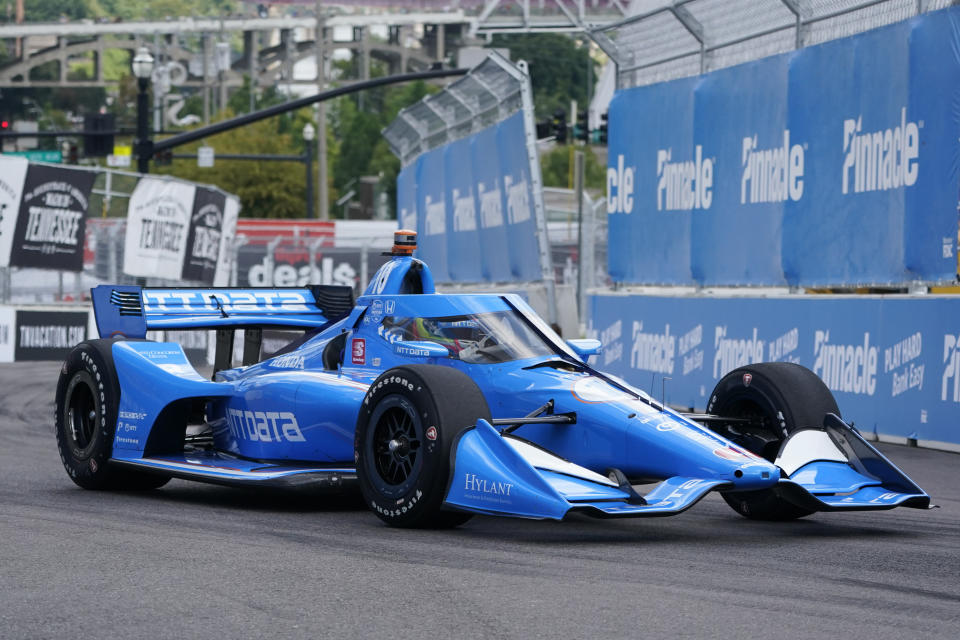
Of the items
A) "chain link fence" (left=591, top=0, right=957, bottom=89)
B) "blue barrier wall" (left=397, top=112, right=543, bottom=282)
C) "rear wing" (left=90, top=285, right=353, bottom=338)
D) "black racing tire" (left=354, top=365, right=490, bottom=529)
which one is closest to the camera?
"black racing tire" (left=354, top=365, right=490, bottom=529)

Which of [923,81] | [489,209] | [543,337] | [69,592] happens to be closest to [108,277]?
[489,209]

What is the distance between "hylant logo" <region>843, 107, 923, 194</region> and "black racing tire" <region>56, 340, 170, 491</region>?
6491mm

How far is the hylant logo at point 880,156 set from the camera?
12867 millimetres

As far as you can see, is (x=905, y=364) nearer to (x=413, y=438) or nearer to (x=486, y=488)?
(x=413, y=438)

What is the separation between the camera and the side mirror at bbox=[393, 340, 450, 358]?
8.56 metres

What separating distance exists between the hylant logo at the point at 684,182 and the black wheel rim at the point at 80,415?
8.03 metres

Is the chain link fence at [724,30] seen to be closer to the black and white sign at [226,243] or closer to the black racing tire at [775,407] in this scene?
the black racing tire at [775,407]

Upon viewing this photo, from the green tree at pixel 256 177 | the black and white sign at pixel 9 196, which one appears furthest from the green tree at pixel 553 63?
the black and white sign at pixel 9 196

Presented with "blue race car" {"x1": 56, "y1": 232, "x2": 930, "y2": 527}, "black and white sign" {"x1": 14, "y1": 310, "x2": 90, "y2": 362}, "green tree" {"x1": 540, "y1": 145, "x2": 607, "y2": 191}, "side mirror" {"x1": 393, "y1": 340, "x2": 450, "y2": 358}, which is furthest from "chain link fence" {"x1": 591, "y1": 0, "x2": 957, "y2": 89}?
"green tree" {"x1": 540, "y1": 145, "x2": 607, "y2": 191}

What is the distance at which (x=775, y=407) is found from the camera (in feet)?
27.5

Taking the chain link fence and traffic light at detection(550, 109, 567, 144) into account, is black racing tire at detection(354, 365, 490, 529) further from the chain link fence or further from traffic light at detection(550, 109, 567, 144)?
traffic light at detection(550, 109, 567, 144)

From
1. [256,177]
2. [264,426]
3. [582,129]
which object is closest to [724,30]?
[264,426]

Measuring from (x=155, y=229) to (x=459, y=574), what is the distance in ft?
64.4

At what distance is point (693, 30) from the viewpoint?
660 inches
